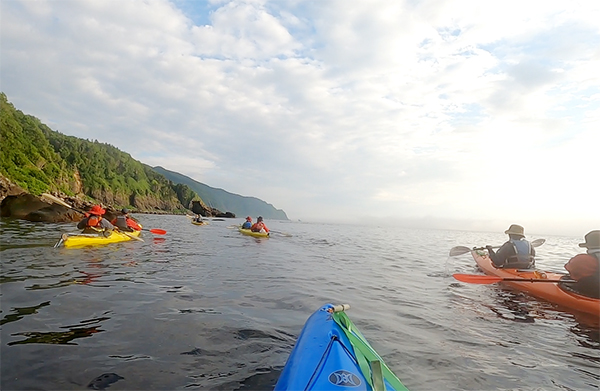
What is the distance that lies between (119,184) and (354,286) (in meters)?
102

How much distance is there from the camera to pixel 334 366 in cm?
265

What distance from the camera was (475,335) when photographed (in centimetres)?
561

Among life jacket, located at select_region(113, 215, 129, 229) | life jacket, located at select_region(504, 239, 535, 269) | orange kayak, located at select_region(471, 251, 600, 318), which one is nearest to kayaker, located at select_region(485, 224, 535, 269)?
life jacket, located at select_region(504, 239, 535, 269)

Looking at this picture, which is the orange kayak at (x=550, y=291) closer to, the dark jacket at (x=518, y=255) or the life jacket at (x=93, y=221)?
the dark jacket at (x=518, y=255)

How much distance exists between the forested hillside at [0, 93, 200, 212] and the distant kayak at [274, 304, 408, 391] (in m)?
51.2

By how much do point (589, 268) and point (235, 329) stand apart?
312 inches

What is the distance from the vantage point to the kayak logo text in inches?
Result: 95.0

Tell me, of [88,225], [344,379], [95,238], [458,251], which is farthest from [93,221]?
[458,251]

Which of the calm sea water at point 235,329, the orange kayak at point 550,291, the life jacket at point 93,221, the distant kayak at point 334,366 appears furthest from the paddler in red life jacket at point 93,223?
the orange kayak at point 550,291

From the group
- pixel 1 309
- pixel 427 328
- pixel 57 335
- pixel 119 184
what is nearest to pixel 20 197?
pixel 1 309

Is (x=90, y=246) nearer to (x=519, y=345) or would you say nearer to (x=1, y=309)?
(x=1, y=309)

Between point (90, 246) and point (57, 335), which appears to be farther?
point (90, 246)

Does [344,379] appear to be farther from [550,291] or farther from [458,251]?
[458,251]

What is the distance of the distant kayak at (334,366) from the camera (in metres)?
2.46
